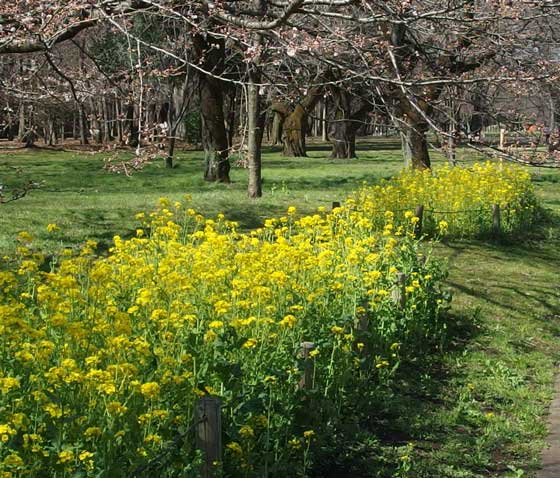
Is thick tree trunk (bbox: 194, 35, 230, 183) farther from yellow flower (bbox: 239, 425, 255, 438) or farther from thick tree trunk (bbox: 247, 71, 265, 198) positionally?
yellow flower (bbox: 239, 425, 255, 438)

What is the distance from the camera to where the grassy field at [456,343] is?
19.8ft

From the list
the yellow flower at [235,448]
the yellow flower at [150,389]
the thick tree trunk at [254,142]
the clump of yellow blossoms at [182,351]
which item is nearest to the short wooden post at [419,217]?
the thick tree trunk at [254,142]

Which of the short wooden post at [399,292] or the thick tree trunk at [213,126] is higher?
the thick tree trunk at [213,126]

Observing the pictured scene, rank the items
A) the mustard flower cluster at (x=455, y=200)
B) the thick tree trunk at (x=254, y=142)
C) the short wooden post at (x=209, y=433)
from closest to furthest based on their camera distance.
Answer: the short wooden post at (x=209, y=433), the mustard flower cluster at (x=455, y=200), the thick tree trunk at (x=254, y=142)

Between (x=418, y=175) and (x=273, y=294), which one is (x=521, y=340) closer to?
(x=273, y=294)

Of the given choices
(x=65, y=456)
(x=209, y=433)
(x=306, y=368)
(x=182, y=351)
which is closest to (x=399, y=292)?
(x=306, y=368)

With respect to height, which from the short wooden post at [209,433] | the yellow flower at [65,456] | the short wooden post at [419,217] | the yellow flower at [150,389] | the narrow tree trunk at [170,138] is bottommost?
the short wooden post at [419,217]

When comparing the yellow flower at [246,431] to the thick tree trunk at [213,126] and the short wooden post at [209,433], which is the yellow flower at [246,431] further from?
the thick tree trunk at [213,126]

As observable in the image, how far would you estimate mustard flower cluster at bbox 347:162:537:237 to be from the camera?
1454 cm

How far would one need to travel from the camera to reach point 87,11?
812 centimetres

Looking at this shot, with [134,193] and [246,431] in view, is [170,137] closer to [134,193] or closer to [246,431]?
[246,431]

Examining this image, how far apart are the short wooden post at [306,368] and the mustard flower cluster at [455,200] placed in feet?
27.1

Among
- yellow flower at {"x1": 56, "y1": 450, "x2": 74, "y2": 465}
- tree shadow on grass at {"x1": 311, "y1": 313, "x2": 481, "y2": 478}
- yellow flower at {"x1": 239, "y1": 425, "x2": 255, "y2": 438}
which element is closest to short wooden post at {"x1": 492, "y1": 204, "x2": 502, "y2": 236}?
tree shadow on grass at {"x1": 311, "y1": 313, "x2": 481, "y2": 478}

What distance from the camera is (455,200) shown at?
15180 mm
